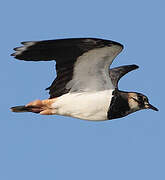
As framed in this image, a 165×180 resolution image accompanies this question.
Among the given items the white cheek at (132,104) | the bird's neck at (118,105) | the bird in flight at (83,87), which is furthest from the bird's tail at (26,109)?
the white cheek at (132,104)

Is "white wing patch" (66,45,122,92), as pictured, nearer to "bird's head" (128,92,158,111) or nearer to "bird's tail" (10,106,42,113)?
"bird's head" (128,92,158,111)

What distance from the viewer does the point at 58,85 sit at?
10547 mm

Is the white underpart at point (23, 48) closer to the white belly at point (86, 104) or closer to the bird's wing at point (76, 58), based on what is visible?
the bird's wing at point (76, 58)

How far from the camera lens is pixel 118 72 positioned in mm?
11797

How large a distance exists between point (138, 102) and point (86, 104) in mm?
916

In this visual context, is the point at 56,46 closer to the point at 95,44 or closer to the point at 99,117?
the point at 95,44

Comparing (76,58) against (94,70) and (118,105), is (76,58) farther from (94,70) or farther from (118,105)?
(118,105)

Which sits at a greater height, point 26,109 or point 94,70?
point 94,70

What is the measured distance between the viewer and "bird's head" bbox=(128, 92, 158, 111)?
10.8m

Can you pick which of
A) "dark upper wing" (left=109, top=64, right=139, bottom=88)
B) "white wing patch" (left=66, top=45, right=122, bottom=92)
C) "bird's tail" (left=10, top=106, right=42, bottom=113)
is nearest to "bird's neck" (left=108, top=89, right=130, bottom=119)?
"white wing patch" (left=66, top=45, right=122, bottom=92)

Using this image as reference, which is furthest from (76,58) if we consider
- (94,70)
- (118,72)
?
(118,72)

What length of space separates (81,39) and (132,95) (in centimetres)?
177

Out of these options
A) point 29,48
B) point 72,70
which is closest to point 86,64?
point 72,70

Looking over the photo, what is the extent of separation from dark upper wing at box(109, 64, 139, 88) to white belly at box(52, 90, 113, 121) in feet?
3.01
